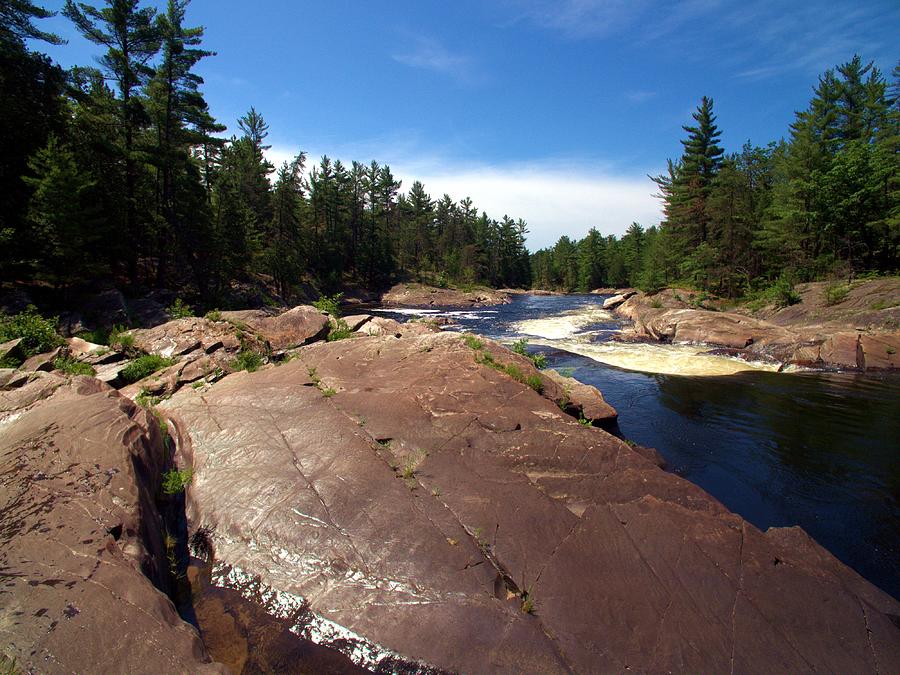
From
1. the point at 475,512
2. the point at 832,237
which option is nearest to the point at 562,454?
the point at 475,512

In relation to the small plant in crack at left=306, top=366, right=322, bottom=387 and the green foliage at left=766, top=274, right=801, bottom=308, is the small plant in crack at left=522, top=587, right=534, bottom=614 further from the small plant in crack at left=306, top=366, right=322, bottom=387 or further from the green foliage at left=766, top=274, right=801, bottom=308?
the green foliage at left=766, top=274, right=801, bottom=308

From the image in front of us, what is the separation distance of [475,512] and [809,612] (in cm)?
399

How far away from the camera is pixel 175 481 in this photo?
21.5ft

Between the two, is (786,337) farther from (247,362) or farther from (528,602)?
(247,362)

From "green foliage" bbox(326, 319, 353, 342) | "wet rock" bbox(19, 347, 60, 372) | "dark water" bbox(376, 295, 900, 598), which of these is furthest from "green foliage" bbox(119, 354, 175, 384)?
"dark water" bbox(376, 295, 900, 598)

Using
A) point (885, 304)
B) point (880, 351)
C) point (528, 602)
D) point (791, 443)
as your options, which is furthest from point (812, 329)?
point (528, 602)

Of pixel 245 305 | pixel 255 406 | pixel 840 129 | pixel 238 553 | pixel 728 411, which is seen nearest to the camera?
pixel 238 553

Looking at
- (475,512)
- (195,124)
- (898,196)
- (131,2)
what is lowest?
(475,512)

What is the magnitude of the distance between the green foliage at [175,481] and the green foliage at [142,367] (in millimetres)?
5585

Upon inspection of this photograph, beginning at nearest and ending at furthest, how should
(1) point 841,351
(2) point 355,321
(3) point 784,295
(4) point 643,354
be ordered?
(2) point 355,321, (1) point 841,351, (4) point 643,354, (3) point 784,295

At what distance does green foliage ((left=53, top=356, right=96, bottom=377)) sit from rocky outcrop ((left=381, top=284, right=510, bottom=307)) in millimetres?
48155

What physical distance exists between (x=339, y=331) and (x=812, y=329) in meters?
23.6

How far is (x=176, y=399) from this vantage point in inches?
358

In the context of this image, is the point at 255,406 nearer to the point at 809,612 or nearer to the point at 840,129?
the point at 809,612
